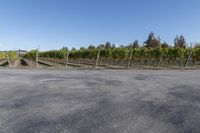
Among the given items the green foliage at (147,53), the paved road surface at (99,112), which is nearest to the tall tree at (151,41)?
the green foliage at (147,53)

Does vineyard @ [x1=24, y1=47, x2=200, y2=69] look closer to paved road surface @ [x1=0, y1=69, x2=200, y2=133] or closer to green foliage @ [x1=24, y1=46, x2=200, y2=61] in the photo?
green foliage @ [x1=24, y1=46, x2=200, y2=61]

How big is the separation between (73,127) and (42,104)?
1.71 m

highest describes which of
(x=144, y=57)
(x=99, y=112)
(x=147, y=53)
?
(x=147, y=53)

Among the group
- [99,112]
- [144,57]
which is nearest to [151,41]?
[144,57]

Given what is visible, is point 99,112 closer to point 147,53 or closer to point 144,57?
point 147,53

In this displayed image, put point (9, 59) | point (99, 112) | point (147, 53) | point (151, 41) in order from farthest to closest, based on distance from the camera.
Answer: point (151, 41) → point (147, 53) → point (9, 59) → point (99, 112)

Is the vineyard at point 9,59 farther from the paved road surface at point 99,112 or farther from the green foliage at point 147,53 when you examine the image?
the paved road surface at point 99,112

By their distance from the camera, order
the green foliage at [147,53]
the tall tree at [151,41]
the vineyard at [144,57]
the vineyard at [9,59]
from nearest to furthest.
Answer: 1. the vineyard at [9,59]
2. the vineyard at [144,57]
3. the green foliage at [147,53]
4. the tall tree at [151,41]

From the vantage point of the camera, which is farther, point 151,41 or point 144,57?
point 151,41

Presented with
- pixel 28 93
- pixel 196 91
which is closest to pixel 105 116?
pixel 28 93

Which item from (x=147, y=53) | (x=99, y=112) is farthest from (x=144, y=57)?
(x=99, y=112)

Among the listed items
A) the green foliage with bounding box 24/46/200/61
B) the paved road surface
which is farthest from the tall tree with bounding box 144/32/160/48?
the paved road surface

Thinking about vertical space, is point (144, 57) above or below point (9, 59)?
Answer: above

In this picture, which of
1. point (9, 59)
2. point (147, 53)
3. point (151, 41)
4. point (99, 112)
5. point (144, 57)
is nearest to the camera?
point (99, 112)
